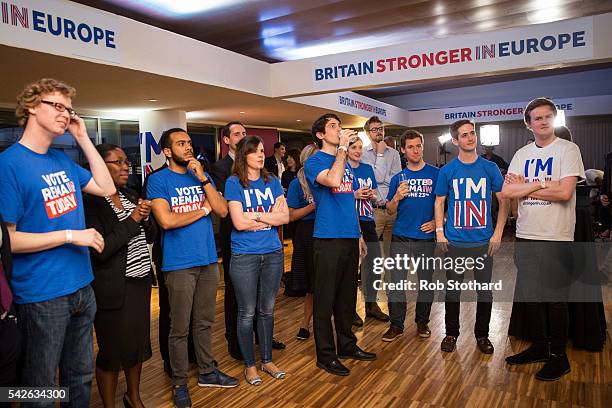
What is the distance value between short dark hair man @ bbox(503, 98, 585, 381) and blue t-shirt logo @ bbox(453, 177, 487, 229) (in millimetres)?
207

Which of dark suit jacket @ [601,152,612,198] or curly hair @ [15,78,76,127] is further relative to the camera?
dark suit jacket @ [601,152,612,198]

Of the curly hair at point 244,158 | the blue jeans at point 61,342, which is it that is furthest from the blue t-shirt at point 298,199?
the blue jeans at point 61,342

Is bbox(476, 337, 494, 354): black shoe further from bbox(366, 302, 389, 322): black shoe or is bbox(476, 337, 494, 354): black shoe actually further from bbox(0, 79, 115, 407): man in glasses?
bbox(0, 79, 115, 407): man in glasses

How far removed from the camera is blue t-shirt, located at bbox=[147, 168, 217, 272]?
254 cm

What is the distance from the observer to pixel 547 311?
3059mm

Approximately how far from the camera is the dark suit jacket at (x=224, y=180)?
3201 millimetres

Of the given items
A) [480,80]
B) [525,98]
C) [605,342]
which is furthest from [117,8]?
[525,98]

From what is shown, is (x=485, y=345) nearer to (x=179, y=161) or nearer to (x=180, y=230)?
(x=180, y=230)

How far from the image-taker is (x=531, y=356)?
3.04 meters

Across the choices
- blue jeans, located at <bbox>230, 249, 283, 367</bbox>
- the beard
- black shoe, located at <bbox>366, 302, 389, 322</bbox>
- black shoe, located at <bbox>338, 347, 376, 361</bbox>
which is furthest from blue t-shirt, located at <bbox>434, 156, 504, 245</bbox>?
the beard

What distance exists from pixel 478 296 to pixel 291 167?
11.1ft

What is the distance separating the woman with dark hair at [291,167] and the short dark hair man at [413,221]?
8.03ft

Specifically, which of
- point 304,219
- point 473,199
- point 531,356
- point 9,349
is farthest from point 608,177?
point 9,349

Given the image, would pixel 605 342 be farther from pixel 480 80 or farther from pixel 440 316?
pixel 480 80
